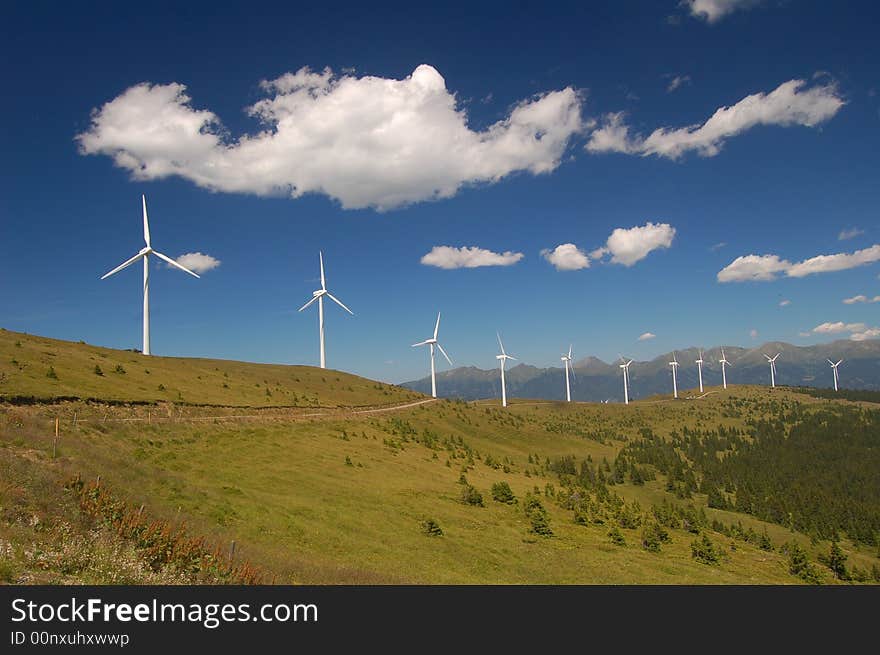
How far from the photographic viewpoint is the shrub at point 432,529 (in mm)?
34000

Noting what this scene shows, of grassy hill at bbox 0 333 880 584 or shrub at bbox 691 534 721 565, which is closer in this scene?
grassy hill at bbox 0 333 880 584

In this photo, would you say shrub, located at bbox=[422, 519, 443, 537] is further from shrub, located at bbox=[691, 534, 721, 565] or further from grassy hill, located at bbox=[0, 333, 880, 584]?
shrub, located at bbox=[691, 534, 721, 565]

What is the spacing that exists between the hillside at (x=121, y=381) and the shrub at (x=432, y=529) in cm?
3241

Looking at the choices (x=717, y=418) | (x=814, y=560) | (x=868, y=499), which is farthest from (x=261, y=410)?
(x=717, y=418)

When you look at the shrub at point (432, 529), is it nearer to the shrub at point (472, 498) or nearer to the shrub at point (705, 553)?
the shrub at point (472, 498)

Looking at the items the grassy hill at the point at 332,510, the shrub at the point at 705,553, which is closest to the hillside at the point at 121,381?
the grassy hill at the point at 332,510

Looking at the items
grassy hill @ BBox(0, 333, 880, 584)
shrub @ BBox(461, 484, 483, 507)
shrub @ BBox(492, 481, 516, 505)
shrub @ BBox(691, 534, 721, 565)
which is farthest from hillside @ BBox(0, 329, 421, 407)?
shrub @ BBox(691, 534, 721, 565)

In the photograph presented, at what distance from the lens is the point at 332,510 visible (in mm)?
34125

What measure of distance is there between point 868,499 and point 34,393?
133 meters

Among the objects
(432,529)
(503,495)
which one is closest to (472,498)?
(503,495)

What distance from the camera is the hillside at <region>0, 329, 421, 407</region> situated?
150 ft

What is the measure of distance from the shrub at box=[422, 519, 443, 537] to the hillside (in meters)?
32.4

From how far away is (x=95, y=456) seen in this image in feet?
93.2
